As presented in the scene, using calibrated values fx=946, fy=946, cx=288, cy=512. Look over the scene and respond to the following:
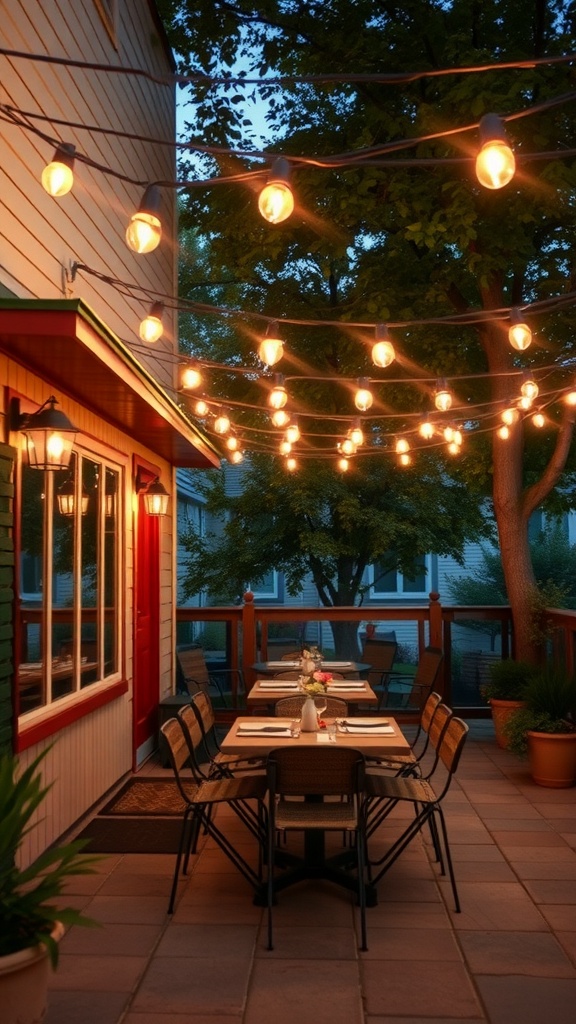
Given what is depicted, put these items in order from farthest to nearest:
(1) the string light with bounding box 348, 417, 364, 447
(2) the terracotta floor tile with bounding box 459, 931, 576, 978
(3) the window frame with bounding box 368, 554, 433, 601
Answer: (3) the window frame with bounding box 368, 554, 433, 601, (1) the string light with bounding box 348, 417, 364, 447, (2) the terracotta floor tile with bounding box 459, 931, 576, 978

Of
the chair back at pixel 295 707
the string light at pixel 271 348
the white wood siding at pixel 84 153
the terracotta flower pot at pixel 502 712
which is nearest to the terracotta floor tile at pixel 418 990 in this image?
the chair back at pixel 295 707

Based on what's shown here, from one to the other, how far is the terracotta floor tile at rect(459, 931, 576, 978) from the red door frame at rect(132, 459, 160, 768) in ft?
14.3

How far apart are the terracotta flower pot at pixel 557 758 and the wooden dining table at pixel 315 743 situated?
8.31 feet

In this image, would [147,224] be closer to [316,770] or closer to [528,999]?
[316,770]

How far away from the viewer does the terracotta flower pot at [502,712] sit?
8852 mm

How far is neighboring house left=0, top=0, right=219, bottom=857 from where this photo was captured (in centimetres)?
485

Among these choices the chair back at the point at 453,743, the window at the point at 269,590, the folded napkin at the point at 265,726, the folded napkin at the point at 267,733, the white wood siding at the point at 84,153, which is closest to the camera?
the chair back at the point at 453,743

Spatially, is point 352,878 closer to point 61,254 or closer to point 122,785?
point 122,785

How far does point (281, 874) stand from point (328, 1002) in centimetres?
152

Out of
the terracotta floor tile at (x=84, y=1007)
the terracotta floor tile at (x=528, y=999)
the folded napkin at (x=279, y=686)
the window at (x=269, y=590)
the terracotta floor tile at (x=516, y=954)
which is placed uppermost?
the window at (x=269, y=590)

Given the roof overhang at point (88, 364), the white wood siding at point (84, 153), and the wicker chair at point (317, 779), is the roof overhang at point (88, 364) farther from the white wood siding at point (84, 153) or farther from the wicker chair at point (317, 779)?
the wicker chair at point (317, 779)

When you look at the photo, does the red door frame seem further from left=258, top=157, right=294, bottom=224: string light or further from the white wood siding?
left=258, top=157, right=294, bottom=224: string light

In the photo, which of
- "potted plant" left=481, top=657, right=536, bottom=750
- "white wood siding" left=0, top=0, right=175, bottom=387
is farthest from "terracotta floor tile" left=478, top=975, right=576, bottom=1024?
"potted plant" left=481, top=657, right=536, bottom=750

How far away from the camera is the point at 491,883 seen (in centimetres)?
516
